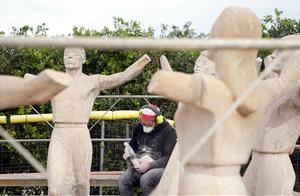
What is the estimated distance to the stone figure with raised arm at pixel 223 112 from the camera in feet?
9.21

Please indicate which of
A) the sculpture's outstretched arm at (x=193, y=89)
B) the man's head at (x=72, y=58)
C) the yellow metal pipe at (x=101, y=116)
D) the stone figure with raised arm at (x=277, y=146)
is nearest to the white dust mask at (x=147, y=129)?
the man's head at (x=72, y=58)

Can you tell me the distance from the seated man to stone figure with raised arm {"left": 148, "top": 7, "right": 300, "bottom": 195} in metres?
3.48

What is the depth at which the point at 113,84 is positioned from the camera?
663cm

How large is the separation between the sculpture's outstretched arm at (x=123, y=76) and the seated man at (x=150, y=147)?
1.06 feet

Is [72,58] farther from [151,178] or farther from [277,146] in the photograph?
[277,146]

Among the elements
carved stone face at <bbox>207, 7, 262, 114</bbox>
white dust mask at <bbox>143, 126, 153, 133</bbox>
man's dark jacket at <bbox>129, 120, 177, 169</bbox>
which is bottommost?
man's dark jacket at <bbox>129, 120, 177, 169</bbox>

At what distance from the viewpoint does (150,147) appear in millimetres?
6551

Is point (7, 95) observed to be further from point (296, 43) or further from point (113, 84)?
point (113, 84)

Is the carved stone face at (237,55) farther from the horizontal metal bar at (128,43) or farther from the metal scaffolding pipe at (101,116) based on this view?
the metal scaffolding pipe at (101,116)

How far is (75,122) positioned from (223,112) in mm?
3896

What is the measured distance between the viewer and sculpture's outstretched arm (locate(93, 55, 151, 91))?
6.37m

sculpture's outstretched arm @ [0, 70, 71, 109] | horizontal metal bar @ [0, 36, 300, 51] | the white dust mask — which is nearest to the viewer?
horizontal metal bar @ [0, 36, 300, 51]

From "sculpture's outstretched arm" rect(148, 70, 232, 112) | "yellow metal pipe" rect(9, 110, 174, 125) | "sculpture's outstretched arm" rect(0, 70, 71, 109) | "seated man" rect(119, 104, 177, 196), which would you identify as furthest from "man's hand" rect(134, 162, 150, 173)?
"sculpture's outstretched arm" rect(0, 70, 71, 109)

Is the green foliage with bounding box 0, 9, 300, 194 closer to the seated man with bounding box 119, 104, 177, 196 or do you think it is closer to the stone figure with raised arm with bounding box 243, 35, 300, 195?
the seated man with bounding box 119, 104, 177, 196
